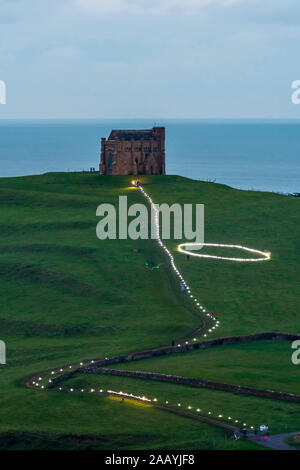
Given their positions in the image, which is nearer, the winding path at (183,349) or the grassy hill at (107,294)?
the grassy hill at (107,294)

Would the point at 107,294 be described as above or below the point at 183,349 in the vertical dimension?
above

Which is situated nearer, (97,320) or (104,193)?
(97,320)

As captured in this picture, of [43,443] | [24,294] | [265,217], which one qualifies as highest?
[265,217]

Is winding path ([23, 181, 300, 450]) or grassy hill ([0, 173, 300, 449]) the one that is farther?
winding path ([23, 181, 300, 450])

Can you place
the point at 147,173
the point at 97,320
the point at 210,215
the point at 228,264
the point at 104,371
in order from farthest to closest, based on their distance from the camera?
the point at 147,173 < the point at 210,215 < the point at 228,264 < the point at 97,320 < the point at 104,371

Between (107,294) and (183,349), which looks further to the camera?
(107,294)

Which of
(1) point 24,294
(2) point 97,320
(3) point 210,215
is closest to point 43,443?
(2) point 97,320
